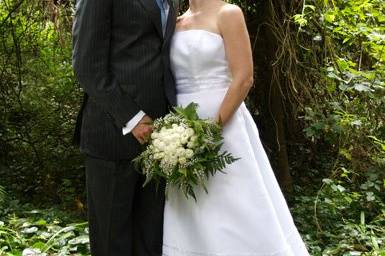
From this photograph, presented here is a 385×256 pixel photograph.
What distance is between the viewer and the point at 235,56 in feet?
7.80

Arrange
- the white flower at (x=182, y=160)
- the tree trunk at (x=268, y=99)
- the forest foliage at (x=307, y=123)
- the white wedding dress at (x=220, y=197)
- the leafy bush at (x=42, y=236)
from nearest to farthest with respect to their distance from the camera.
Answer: the white flower at (x=182, y=160) → the white wedding dress at (x=220, y=197) → the leafy bush at (x=42, y=236) → the forest foliage at (x=307, y=123) → the tree trunk at (x=268, y=99)

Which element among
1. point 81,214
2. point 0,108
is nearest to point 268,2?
point 81,214

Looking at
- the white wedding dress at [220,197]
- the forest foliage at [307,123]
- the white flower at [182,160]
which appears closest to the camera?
the white flower at [182,160]

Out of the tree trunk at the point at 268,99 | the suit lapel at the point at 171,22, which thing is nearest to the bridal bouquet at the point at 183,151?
the suit lapel at the point at 171,22

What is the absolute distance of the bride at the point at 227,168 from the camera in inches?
94.6

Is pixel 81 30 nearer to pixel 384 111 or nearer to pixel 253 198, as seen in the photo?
pixel 253 198

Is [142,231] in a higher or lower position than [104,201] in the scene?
lower

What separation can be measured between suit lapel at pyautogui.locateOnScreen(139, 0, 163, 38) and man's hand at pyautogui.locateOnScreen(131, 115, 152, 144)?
385 millimetres

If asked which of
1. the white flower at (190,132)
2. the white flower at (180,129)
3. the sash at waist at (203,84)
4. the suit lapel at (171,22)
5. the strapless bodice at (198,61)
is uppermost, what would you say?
the suit lapel at (171,22)

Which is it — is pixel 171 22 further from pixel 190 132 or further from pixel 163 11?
pixel 190 132

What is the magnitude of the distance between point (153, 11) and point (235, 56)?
1.30ft

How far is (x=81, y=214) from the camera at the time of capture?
193 inches

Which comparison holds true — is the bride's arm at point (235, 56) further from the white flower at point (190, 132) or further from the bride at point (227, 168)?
the white flower at point (190, 132)

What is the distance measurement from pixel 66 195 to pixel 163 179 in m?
3.33
